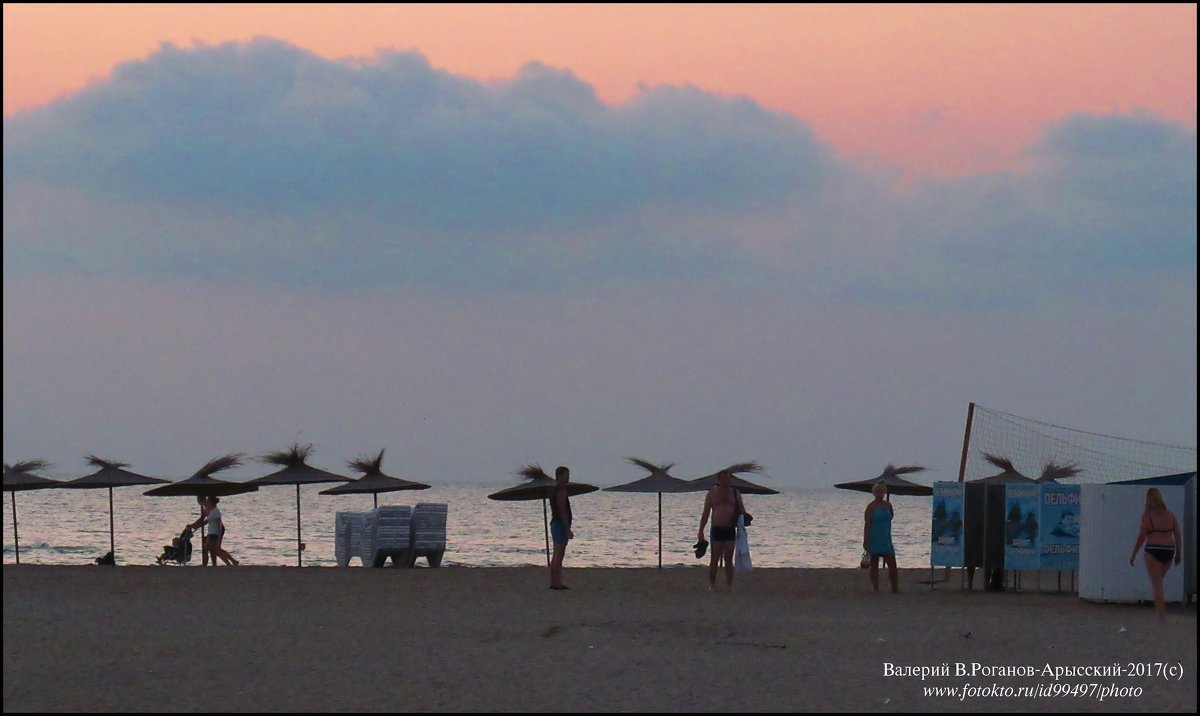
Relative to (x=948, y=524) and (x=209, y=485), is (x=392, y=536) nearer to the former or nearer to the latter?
(x=209, y=485)

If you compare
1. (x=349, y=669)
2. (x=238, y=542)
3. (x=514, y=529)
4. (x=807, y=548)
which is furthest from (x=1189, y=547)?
(x=514, y=529)

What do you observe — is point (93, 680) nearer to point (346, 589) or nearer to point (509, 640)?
point (509, 640)

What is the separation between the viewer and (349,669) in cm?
948

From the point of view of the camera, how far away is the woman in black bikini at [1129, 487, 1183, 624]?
12359 mm

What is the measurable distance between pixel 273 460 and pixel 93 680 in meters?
14.2

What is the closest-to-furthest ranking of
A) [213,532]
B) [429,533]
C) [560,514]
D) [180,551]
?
[560,514]
[213,532]
[429,533]
[180,551]

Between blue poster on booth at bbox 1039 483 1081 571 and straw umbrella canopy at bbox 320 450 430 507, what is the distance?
10705 mm

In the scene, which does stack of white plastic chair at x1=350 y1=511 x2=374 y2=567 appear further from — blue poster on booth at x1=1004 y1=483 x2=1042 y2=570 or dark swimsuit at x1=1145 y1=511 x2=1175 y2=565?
dark swimsuit at x1=1145 y1=511 x2=1175 y2=565

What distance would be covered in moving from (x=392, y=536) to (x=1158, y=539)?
12594 millimetres

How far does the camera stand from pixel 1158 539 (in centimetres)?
1244

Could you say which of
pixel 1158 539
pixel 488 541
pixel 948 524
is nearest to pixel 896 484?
pixel 948 524

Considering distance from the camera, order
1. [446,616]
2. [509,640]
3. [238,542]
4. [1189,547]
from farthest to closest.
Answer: [238,542], [1189,547], [446,616], [509,640]

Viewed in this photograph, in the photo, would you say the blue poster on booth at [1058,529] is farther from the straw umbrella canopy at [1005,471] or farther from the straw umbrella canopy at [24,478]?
the straw umbrella canopy at [24,478]

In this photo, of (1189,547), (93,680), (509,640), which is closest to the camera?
(93,680)
